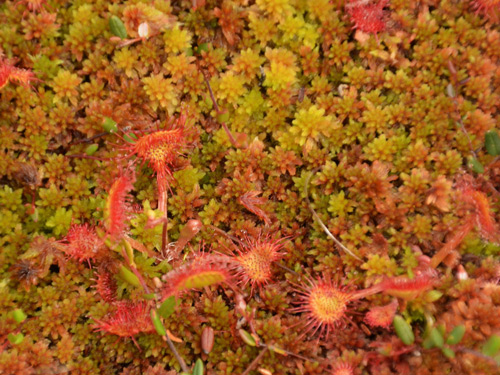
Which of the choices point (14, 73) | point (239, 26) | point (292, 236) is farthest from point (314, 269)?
point (14, 73)

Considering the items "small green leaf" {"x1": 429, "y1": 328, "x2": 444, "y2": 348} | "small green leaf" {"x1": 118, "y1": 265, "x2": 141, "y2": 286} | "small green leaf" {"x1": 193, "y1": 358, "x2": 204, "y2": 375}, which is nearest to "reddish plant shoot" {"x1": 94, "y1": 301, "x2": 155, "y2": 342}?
"small green leaf" {"x1": 118, "y1": 265, "x2": 141, "y2": 286}

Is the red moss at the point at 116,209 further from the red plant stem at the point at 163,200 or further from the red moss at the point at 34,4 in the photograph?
the red moss at the point at 34,4

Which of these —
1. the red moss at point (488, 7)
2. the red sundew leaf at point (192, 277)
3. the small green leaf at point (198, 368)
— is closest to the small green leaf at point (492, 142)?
the red moss at point (488, 7)

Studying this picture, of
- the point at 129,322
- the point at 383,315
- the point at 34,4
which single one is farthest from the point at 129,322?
the point at 34,4

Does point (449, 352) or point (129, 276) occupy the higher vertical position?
point (449, 352)

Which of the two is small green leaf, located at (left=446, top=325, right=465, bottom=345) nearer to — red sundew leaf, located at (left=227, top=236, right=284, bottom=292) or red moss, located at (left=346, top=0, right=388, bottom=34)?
red sundew leaf, located at (left=227, top=236, right=284, bottom=292)

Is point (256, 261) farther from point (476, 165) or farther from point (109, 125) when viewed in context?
point (476, 165)
